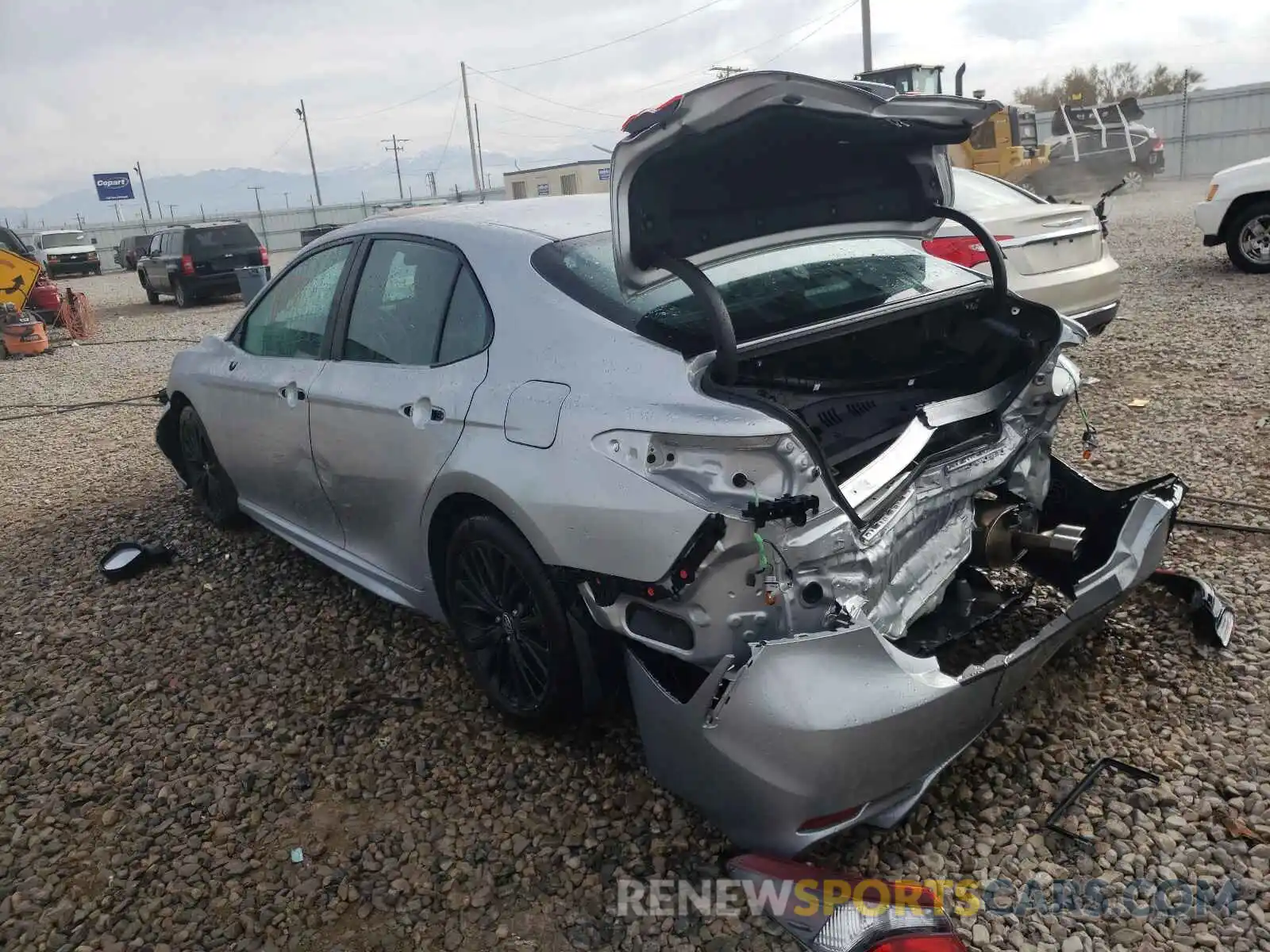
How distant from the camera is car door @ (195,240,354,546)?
374 centimetres

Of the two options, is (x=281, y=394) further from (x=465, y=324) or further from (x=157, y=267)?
(x=157, y=267)

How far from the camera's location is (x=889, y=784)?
86.5 inches

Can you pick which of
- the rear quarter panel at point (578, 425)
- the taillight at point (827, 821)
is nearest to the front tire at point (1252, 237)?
the rear quarter panel at point (578, 425)

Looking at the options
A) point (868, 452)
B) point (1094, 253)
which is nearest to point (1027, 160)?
point (1094, 253)

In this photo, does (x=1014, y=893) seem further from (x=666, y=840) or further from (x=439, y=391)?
(x=439, y=391)

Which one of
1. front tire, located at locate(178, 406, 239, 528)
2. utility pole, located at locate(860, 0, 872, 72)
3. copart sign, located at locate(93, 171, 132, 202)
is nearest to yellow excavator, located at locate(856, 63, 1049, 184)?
utility pole, located at locate(860, 0, 872, 72)

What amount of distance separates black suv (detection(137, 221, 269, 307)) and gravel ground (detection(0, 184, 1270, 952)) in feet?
50.3

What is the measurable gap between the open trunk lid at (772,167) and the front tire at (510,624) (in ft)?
2.81

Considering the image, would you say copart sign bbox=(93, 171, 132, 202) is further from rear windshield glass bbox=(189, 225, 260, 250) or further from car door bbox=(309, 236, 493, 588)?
car door bbox=(309, 236, 493, 588)

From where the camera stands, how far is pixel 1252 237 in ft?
31.8

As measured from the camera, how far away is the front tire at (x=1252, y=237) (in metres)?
9.55

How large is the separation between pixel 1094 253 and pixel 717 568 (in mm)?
5715

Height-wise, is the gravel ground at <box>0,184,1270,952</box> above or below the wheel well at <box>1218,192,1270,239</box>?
below

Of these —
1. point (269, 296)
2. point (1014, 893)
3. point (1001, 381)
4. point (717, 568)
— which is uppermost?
point (269, 296)
